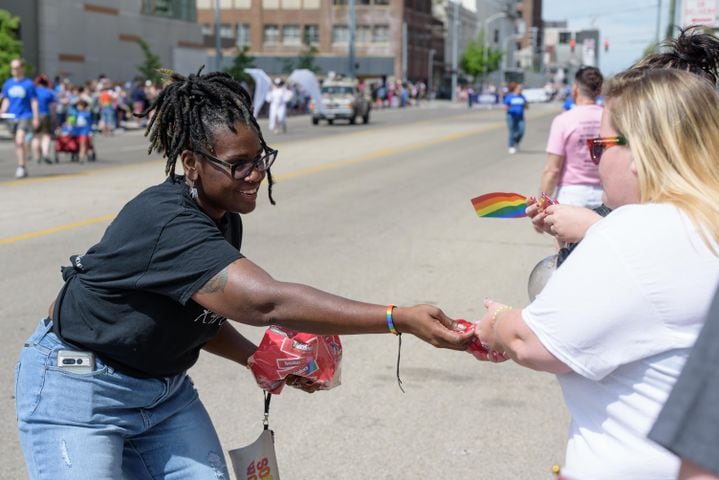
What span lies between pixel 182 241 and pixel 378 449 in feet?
8.07

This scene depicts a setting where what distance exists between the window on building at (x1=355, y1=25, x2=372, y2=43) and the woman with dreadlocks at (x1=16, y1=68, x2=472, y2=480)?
313 ft

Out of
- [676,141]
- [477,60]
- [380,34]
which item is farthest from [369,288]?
[477,60]

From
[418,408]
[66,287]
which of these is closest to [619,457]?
[66,287]

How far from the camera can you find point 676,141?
7.11ft

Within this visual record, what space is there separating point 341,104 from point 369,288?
110 feet

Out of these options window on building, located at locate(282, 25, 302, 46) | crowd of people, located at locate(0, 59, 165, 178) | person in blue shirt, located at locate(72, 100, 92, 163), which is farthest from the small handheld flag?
window on building, located at locate(282, 25, 302, 46)

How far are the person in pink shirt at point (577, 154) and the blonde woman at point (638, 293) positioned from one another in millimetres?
5397

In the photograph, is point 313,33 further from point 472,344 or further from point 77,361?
point 472,344

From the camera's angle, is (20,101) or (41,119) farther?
(41,119)

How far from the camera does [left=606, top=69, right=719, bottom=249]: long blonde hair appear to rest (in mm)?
2115

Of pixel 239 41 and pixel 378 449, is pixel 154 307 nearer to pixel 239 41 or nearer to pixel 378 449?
pixel 378 449

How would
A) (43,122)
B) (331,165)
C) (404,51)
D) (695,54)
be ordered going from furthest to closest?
(404,51) < (331,165) < (43,122) < (695,54)

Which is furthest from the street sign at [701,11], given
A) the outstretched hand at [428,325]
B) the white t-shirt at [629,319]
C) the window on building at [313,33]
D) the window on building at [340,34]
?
the window on building at [313,33]

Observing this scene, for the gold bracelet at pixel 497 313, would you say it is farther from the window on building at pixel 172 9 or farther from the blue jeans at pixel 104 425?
the window on building at pixel 172 9
